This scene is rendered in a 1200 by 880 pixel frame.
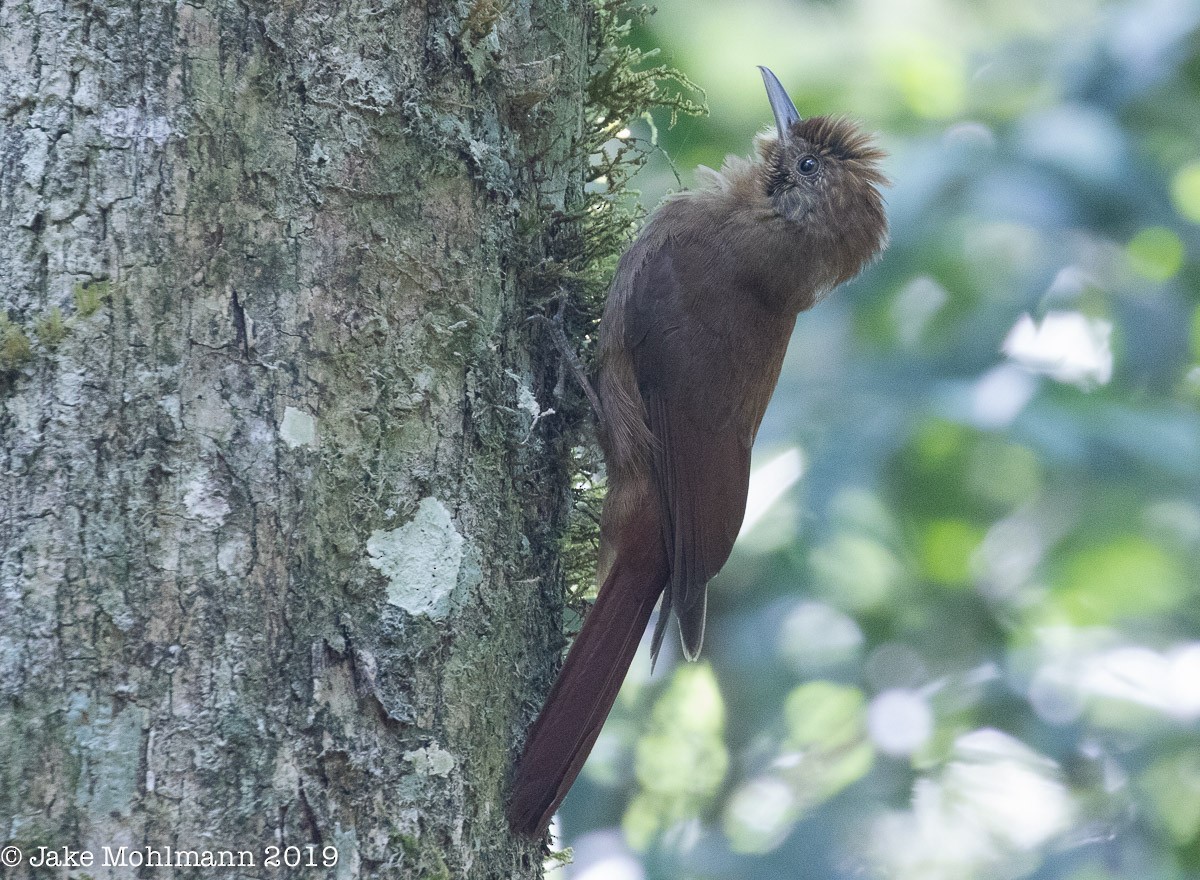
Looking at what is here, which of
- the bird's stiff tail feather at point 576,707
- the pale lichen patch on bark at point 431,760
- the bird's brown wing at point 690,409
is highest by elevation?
the bird's brown wing at point 690,409

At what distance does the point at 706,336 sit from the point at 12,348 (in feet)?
6.51

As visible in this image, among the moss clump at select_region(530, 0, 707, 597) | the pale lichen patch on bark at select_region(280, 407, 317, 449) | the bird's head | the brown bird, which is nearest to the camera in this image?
the pale lichen patch on bark at select_region(280, 407, 317, 449)

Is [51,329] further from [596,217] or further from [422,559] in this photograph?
[596,217]

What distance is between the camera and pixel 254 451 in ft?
6.06

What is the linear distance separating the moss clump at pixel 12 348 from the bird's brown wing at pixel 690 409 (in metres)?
1.68

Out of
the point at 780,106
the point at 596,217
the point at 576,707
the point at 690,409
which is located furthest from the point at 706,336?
the point at 576,707

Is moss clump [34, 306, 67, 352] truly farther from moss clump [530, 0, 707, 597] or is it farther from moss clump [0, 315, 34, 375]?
moss clump [530, 0, 707, 597]

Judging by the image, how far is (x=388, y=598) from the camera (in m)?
1.95

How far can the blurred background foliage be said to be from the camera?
3.62m

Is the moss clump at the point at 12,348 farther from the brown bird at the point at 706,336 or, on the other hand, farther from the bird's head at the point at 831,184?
the bird's head at the point at 831,184

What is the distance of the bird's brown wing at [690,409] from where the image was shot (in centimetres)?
309

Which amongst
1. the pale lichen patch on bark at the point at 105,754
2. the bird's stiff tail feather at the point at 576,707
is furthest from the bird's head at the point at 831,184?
the pale lichen patch on bark at the point at 105,754

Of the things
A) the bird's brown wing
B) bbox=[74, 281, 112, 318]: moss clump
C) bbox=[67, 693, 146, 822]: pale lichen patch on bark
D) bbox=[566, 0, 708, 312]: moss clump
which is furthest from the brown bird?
bbox=[74, 281, 112, 318]: moss clump

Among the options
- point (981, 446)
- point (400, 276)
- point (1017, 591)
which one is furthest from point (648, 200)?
point (400, 276)
